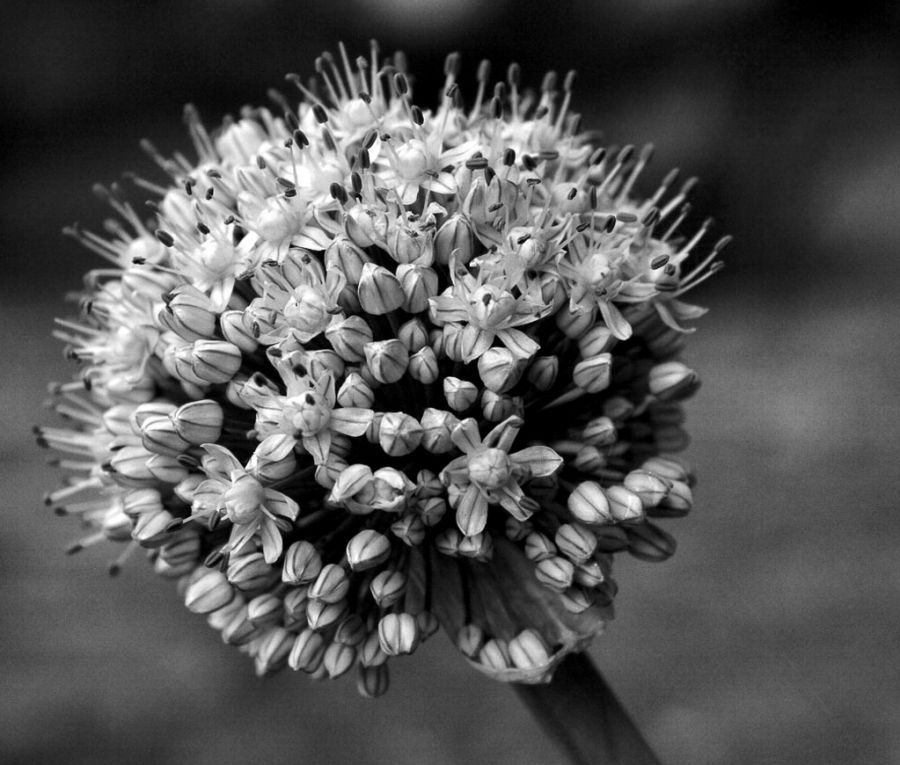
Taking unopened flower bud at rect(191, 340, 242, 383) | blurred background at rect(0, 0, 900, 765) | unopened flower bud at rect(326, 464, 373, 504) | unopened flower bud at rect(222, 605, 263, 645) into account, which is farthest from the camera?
blurred background at rect(0, 0, 900, 765)

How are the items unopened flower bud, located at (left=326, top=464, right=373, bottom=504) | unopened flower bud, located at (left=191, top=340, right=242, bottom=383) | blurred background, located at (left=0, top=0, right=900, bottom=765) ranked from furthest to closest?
blurred background, located at (left=0, top=0, right=900, bottom=765)
unopened flower bud, located at (left=191, top=340, right=242, bottom=383)
unopened flower bud, located at (left=326, top=464, right=373, bottom=504)

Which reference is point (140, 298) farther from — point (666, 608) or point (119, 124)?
point (119, 124)

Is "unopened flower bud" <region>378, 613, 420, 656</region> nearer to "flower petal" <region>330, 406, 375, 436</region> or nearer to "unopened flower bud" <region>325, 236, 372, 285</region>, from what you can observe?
"flower petal" <region>330, 406, 375, 436</region>

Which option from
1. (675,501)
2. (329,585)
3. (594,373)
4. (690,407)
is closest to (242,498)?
(329,585)

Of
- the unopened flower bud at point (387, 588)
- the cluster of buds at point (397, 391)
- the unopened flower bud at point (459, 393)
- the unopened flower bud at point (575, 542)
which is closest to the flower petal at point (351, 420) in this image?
the cluster of buds at point (397, 391)

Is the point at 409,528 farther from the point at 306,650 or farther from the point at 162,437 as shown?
the point at 162,437

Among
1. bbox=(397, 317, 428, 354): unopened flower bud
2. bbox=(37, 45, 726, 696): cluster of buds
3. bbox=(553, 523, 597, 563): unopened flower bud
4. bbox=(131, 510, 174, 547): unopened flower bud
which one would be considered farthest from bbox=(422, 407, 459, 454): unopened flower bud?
bbox=(131, 510, 174, 547): unopened flower bud

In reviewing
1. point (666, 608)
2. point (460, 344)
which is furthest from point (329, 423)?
point (666, 608)
